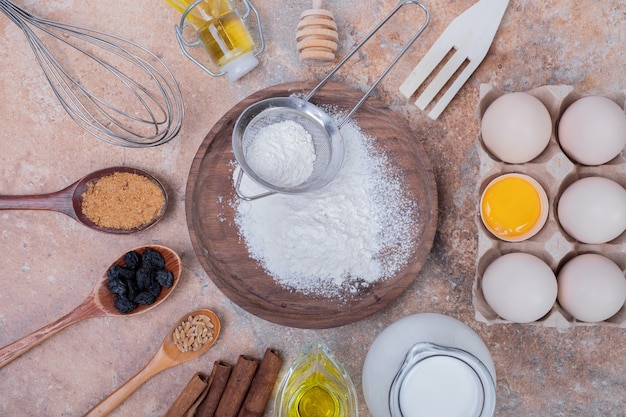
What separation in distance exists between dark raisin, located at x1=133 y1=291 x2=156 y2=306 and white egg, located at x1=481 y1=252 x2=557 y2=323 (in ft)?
1.81

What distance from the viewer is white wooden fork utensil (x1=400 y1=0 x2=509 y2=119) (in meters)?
0.86

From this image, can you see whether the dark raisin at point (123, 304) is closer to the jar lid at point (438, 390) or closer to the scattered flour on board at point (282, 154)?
the scattered flour on board at point (282, 154)

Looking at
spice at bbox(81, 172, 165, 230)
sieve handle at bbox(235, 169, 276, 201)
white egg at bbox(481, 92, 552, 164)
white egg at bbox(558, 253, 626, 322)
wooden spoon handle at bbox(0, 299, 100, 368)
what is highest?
spice at bbox(81, 172, 165, 230)

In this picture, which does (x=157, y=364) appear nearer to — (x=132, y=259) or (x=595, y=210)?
(x=132, y=259)

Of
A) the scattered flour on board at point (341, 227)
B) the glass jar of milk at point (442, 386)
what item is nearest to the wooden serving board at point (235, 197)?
the scattered flour on board at point (341, 227)

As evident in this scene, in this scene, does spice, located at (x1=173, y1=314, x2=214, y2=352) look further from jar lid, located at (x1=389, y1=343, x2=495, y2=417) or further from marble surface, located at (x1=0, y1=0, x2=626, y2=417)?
jar lid, located at (x1=389, y1=343, x2=495, y2=417)

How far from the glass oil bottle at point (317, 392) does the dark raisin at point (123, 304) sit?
0.95 ft

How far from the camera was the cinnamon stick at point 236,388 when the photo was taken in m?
0.87

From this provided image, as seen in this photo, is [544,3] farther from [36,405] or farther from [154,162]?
[36,405]

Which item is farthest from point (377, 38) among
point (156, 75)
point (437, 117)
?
point (156, 75)

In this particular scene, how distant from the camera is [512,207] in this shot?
2.51 ft

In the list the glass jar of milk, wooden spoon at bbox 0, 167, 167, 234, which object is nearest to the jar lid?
the glass jar of milk

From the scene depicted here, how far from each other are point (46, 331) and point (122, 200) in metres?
0.26

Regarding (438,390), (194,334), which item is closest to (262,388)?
(194,334)
